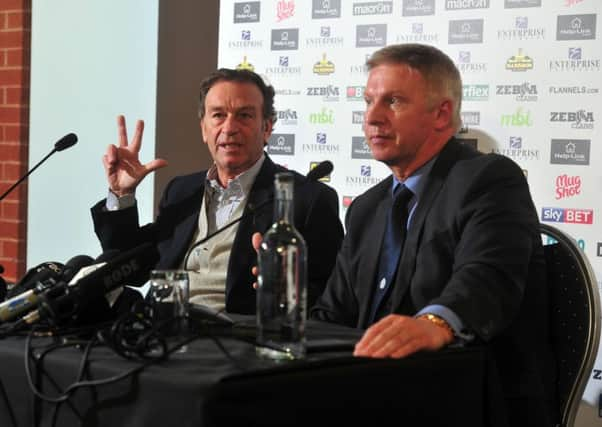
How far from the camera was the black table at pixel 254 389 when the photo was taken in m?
1.11

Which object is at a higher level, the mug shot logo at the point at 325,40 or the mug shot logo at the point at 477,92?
the mug shot logo at the point at 325,40

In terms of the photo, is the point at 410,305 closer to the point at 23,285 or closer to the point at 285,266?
the point at 285,266

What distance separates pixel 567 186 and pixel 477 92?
475 millimetres

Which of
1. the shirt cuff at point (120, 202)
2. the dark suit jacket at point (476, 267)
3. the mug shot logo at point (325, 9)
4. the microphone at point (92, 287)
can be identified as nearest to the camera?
the microphone at point (92, 287)

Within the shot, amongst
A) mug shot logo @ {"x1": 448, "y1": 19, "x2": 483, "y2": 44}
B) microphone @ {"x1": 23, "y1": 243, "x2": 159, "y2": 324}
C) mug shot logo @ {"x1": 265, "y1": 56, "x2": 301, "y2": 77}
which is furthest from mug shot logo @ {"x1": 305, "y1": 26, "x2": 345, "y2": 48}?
microphone @ {"x1": 23, "y1": 243, "x2": 159, "y2": 324}

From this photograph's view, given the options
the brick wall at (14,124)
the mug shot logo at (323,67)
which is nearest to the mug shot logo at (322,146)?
the mug shot logo at (323,67)

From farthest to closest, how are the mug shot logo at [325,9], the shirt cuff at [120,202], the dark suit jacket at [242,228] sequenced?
the mug shot logo at [325,9] → the shirt cuff at [120,202] → the dark suit jacket at [242,228]

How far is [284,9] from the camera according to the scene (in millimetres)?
3598

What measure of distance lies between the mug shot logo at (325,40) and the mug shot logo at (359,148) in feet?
1.26

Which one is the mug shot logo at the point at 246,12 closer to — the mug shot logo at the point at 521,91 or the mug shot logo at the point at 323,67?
the mug shot logo at the point at 323,67

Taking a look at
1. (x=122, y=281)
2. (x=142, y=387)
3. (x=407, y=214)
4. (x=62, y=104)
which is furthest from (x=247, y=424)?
(x=62, y=104)

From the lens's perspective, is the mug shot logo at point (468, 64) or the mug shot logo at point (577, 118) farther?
the mug shot logo at point (468, 64)

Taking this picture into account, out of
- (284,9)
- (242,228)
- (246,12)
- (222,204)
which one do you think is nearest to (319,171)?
(242,228)

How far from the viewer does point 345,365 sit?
4.00 feet
